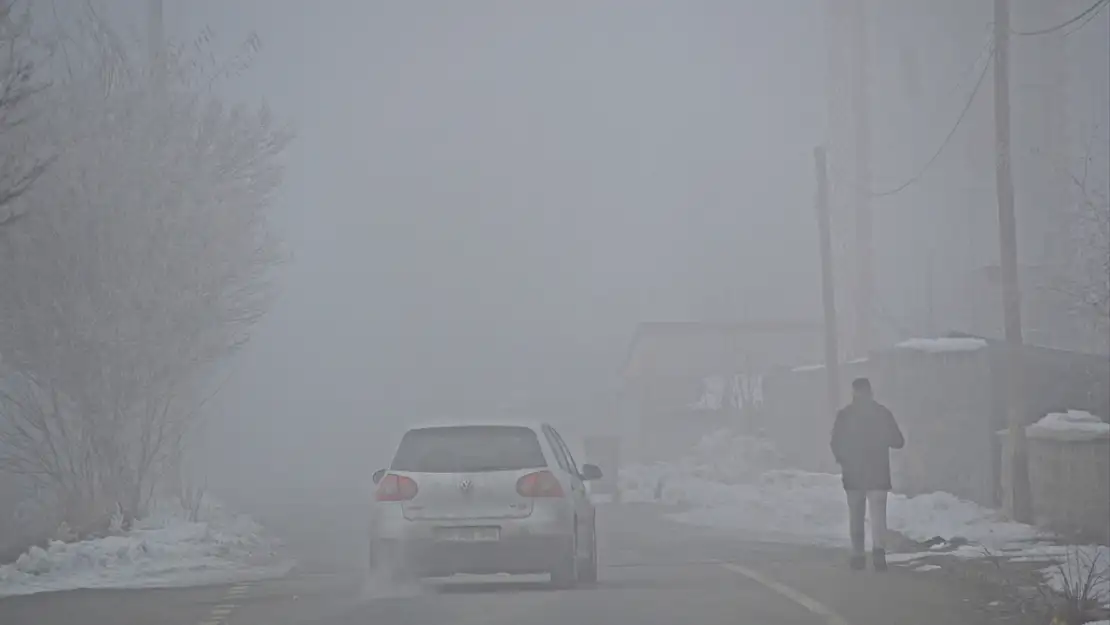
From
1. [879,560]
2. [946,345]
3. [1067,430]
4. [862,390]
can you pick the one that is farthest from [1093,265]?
[879,560]

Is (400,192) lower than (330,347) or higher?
higher

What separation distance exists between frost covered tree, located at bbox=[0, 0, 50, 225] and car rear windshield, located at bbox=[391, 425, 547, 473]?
4393 mm

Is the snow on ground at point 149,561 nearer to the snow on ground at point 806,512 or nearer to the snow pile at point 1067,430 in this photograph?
the snow on ground at point 806,512

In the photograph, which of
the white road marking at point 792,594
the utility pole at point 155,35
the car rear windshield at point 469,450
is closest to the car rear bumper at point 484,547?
the car rear windshield at point 469,450

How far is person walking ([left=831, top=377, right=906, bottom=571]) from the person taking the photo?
15984 millimetres

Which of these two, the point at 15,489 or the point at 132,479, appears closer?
the point at 132,479

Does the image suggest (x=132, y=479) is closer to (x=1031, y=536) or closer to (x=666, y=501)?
(x=1031, y=536)

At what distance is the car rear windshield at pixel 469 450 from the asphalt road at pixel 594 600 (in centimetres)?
107

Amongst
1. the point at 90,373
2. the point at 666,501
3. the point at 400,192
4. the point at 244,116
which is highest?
the point at 400,192

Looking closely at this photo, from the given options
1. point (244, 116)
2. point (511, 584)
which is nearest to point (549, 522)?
point (511, 584)

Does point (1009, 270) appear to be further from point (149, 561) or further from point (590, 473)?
point (149, 561)

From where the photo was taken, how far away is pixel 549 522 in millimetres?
14102

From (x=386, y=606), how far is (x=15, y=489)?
14.2 m

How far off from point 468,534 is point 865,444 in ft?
14.2
